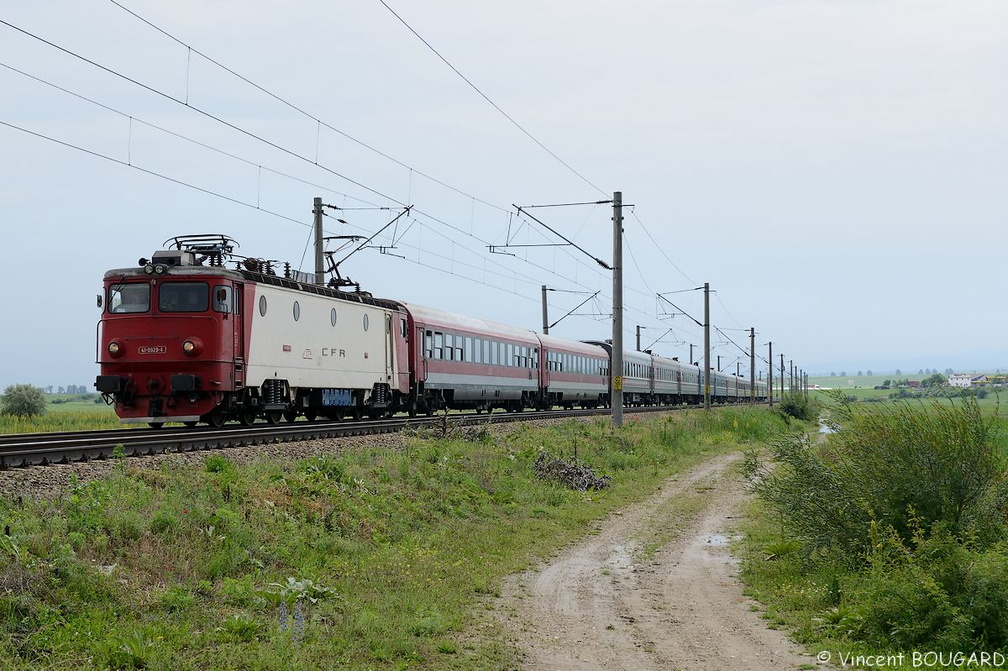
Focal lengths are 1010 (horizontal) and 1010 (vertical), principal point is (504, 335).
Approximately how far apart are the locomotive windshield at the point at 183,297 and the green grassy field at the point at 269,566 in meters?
4.70

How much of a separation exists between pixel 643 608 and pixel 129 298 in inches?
534

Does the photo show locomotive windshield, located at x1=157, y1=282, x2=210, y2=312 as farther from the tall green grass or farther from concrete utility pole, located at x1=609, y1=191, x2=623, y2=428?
concrete utility pole, located at x1=609, y1=191, x2=623, y2=428

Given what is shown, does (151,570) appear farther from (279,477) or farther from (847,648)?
(847,648)

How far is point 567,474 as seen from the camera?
22.2m

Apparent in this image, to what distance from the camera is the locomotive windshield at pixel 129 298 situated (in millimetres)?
20688

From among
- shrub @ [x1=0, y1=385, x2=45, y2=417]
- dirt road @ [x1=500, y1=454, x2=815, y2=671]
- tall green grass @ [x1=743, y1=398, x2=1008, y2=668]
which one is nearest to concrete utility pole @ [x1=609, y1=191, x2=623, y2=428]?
dirt road @ [x1=500, y1=454, x2=815, y2=671]

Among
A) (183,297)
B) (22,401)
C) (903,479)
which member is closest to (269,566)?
(903,479)

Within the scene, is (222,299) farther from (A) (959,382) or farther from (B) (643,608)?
(A) (959,382)

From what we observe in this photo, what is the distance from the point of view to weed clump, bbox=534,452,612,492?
2200 cm

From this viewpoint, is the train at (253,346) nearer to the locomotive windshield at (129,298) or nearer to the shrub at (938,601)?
the locomotive windshield at (129,298)

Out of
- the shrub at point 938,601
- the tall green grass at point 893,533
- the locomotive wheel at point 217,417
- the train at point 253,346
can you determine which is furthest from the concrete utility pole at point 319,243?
the shrub at point 938,601

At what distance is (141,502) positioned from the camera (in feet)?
37.6

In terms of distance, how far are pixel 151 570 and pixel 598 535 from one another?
8.83 metres

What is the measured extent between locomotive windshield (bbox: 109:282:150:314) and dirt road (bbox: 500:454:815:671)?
10.4 m
